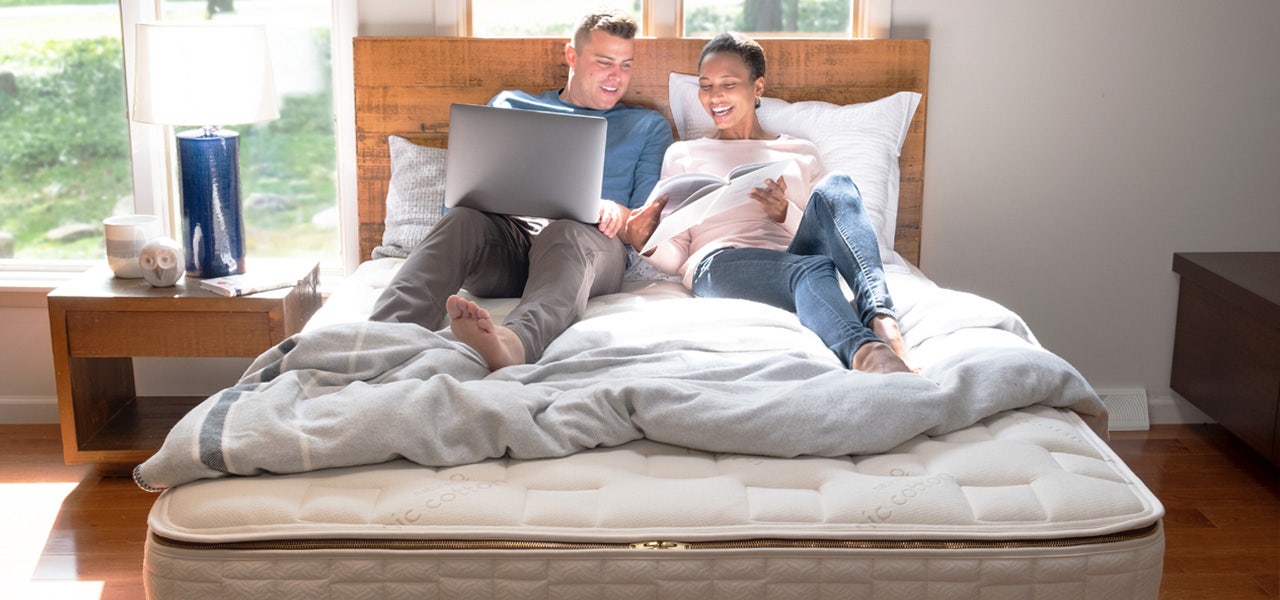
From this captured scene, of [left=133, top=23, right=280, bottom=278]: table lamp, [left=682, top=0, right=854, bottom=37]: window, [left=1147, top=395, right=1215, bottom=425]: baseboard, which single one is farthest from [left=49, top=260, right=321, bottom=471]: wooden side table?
[left=1147, top=395, right=1215, bottom=425]: baseboard

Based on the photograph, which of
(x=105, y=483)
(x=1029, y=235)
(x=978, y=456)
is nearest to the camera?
(x=978, y=456)

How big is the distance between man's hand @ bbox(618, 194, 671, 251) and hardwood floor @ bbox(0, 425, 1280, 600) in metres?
1.29

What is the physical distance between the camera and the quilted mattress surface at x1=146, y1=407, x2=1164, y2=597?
1.60m

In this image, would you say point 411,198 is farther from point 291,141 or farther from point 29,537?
point 29,537

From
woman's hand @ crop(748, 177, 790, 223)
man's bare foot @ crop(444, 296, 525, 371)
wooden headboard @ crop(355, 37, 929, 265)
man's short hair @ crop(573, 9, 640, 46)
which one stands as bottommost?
man's bare foot @ crop(444, 296, 525, 371)

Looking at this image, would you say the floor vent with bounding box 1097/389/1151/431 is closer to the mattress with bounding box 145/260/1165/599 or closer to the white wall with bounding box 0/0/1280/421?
the white wall with bounding box 0/0/1280/421

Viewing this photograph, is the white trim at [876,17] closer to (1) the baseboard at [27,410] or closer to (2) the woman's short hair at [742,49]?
(2) the woman's short hair at [742,49]

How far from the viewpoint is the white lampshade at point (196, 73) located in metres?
2.68

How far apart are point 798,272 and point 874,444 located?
762 mm

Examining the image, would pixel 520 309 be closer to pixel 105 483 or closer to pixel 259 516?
pixel 259 516

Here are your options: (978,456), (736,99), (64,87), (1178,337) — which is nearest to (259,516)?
(978,456)

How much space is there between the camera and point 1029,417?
6.42 feet

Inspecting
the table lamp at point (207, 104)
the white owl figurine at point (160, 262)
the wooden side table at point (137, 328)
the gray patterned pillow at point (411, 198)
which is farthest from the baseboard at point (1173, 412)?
the white owl figurine at point (160, 262)

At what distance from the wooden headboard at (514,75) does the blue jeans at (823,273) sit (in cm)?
69
